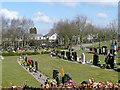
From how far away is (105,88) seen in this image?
6137 millimetres

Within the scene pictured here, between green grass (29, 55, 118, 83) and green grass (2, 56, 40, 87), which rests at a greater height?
green grass (29, 55, 118, 83)

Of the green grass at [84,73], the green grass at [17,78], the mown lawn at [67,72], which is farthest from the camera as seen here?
the green grass at [84,73]

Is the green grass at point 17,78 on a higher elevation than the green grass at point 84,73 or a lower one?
lower

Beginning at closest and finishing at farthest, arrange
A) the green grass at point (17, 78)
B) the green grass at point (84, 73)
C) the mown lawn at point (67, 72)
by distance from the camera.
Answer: the green grass at point (17, 78) < the mown lawn at point (67, 72) < the green grass at point (84, 73)

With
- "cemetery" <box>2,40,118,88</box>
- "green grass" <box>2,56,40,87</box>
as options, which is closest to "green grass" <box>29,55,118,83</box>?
"cemetery" <box>2,40,118,88</box>

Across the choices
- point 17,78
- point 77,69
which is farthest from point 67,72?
point 17,78

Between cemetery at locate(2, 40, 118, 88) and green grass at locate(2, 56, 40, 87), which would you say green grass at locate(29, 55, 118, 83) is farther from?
green grass at locate(2, 56, 40, 87)

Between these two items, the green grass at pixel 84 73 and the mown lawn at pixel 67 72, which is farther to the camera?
the green grass at pixel 84 73

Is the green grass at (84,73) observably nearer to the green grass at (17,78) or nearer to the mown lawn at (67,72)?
the mown lawn at (67,72)

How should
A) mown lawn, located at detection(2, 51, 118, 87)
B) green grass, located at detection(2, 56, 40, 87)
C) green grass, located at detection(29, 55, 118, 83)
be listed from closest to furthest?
green grass, located at detection(2, 56, 40, 87) < mown lawn, located at detection(2, 51, 118, 87) < green grass, located at detection(29, 55, 118, 83)

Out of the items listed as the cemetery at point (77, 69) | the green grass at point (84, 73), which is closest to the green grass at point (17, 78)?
the cemetery at point (77, 69)

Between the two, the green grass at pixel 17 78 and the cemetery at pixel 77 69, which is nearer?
the green grass at pixel 17 78

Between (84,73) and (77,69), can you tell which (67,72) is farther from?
(84,73)

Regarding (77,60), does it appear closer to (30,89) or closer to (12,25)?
(30,89)
